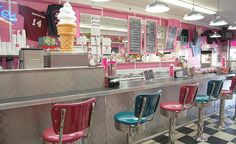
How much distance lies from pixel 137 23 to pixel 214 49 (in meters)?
5.73

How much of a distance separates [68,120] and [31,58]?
2.82ft

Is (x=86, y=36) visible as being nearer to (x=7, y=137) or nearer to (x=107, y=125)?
(x=107, y=125)

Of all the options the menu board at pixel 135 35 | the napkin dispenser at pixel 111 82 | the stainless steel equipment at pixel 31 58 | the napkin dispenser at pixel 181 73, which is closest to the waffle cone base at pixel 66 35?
the stainless steel equipment at pixel 31 58

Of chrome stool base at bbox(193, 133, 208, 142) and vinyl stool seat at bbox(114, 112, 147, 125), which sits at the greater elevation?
vinyl stool seat at bbox(114, 112, 147, 125)

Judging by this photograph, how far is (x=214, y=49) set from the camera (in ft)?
32.2

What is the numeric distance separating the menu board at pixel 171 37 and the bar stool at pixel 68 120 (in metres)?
5.99

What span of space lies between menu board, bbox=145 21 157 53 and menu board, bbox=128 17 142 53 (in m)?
0.40

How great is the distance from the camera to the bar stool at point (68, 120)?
55.4 inches

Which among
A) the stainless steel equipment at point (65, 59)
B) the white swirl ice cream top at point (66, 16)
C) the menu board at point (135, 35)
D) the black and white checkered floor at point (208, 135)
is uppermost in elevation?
the menu board at point (135, 35)

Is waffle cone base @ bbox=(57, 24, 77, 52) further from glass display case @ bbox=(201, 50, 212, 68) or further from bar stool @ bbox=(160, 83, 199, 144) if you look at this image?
glass display case @ bbox=(201, 50, 212, 68)

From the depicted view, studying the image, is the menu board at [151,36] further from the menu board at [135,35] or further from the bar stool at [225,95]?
the bar stool at [225,95]

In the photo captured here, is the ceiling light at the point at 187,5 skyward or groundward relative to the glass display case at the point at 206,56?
skyward

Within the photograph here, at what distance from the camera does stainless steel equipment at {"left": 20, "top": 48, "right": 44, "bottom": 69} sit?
1.92m

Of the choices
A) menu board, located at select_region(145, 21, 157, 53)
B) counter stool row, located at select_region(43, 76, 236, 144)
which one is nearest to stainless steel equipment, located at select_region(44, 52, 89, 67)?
counter stool row, located at select_region(43, 76, 236, 144)
